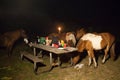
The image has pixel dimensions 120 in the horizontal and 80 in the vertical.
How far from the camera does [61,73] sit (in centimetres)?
693

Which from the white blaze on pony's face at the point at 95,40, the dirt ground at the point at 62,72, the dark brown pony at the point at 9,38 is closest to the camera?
the dirt ground at the point at 62,72

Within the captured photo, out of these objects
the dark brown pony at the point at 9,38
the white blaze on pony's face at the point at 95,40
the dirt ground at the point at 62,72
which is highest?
the white blaze on pony's face at the point at 95,40

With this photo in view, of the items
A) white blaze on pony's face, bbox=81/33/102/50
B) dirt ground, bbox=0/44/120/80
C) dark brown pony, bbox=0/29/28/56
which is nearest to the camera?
dirt ground, bbox=0/44/120/80

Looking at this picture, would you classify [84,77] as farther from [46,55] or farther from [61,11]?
[61,11]

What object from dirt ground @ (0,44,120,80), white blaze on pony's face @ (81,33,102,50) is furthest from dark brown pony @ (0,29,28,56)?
white blaze on pony's face @ (81,33,102,50)

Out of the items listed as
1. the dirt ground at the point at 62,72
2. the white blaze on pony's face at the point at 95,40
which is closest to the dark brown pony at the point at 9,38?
the dirt ground at the point at 62,72

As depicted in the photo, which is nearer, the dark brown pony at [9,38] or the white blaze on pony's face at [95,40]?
the white blaze on pony's face at [95,40]

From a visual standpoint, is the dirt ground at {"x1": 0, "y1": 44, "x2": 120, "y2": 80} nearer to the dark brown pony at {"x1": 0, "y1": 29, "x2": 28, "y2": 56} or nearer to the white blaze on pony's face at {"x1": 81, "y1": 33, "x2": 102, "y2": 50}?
the white blaze on pony's face at {"x1": 81, "y1": 33, "x2": 102, "y2": 50}

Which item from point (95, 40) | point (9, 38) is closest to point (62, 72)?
point (95, 40)

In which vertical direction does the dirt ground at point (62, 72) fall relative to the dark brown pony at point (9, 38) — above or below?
below

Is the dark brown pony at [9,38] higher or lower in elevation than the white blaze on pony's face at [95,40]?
lower

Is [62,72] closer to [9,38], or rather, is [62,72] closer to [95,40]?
[95,40]

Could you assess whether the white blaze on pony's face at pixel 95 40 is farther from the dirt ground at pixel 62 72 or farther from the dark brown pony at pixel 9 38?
the dark brown pony at pixel 9 38

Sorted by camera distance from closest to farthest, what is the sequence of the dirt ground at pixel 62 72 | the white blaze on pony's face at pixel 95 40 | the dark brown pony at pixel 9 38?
the dirt ground at pixel 62 72 < the white blaze on pony's face at pixel 95 40 < the dark brown pony at pixel 9 38
